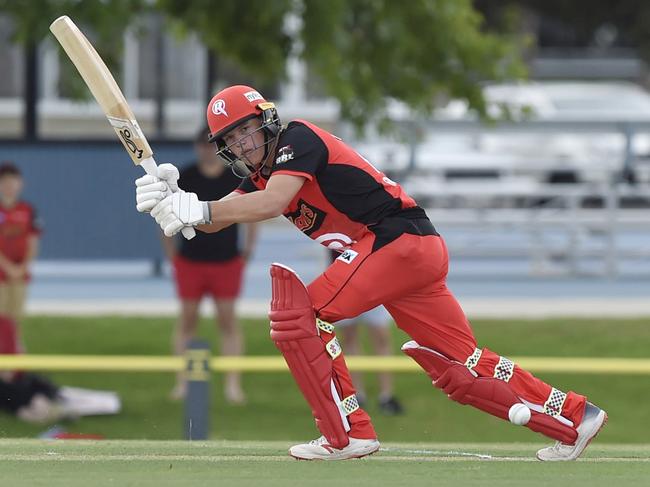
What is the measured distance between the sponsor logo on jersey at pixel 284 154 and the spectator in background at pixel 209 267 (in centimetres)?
467

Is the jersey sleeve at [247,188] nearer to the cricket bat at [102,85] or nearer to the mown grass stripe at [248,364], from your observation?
the cricket bat at [102,85]

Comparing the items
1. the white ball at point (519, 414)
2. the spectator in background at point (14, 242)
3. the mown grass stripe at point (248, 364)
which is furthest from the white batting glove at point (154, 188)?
the spectator in background at point (14, 242)

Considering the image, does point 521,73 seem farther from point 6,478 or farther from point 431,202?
point 431,202

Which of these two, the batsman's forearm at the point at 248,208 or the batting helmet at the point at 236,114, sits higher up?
the batting helmet at the point at 236,114

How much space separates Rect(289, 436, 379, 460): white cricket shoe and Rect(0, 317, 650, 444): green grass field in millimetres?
3546

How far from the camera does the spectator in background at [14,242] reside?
36.5 feet

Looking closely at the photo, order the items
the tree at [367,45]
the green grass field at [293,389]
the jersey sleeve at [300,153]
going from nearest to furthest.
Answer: the jersey sleeve at [300,153], the green grass field at [293,389], the tree at [367,45]

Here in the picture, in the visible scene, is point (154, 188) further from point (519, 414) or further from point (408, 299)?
point (519, 414)

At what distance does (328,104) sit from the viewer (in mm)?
22672

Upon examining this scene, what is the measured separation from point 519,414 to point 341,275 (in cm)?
97

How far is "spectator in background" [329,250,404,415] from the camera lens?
34.1 feet

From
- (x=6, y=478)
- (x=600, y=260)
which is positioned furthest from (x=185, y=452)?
(x=600, y=260)

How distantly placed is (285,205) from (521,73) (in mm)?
6396

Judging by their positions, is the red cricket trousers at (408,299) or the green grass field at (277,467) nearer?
the green grass field at (277,467)
